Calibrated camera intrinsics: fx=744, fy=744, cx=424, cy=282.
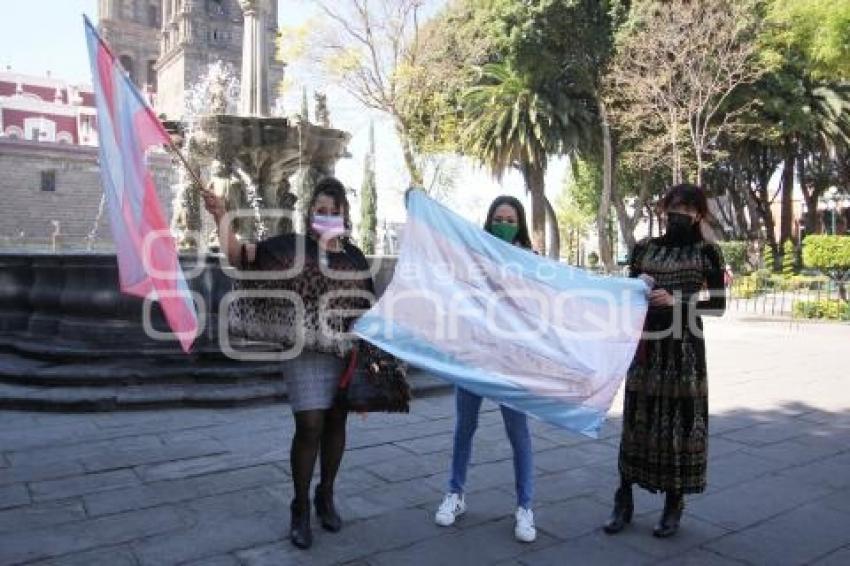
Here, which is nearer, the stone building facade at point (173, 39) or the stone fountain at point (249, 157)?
the stone fountain at point (249, 157)

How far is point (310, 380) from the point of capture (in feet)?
11.8

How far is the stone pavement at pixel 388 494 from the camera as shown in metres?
3.59

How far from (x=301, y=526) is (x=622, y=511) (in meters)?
1.67

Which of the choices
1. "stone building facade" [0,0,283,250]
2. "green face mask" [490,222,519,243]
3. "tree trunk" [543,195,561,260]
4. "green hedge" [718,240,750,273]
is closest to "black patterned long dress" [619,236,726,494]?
"green face mask" [490,222,519,243]

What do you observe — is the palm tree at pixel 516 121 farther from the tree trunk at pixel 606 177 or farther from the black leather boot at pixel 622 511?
the black leather boot at pixel 622 511

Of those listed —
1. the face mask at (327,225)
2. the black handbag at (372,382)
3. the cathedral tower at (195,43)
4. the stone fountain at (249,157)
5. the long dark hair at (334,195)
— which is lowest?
the black handbag at (372,382)

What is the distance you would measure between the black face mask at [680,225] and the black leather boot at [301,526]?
2.31 metres

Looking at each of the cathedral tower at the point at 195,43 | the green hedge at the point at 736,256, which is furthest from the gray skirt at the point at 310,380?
the cathedral tower at the point at 195,43

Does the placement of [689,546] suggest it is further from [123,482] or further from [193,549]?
[123,482]

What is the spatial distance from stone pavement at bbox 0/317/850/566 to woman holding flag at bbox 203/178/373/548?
453 millimetres

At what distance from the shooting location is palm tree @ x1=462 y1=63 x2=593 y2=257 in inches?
1181

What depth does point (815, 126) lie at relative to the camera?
30.5 m

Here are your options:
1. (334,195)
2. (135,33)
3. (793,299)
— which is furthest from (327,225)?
(135,33)

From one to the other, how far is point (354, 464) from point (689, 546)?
2.21 m
